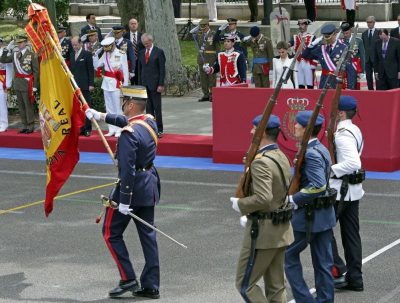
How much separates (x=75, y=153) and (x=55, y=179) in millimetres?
399

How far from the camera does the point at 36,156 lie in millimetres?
20000

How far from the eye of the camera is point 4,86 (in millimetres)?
21688

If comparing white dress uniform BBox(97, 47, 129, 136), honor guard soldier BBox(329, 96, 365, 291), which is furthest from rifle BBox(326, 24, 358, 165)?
white dress uniform BBox(97, 47, 129, 136)

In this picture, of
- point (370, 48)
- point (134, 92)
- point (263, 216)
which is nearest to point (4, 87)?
point (370, 48)

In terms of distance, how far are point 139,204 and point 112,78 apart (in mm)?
10114

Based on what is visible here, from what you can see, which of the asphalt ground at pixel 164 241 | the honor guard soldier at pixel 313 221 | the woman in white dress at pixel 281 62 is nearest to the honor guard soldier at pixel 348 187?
the asphalt ground at pixel 164 241

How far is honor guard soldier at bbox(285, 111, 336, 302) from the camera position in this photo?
9.55 meters

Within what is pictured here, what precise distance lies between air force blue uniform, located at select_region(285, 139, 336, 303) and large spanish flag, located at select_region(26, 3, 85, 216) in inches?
131

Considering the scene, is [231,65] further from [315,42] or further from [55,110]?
[55,110]

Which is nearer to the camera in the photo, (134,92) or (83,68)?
(134,92)

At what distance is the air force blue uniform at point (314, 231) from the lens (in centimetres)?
955

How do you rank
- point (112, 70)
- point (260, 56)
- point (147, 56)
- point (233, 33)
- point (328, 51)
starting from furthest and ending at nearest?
point (233, 33), point (260, 56), point (112, 70), point (147, 56), point (328, 51)

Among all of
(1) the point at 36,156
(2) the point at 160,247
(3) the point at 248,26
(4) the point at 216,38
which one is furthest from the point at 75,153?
(3) the point at 248,26

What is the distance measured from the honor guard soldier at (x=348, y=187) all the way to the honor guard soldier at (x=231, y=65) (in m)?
11.1
